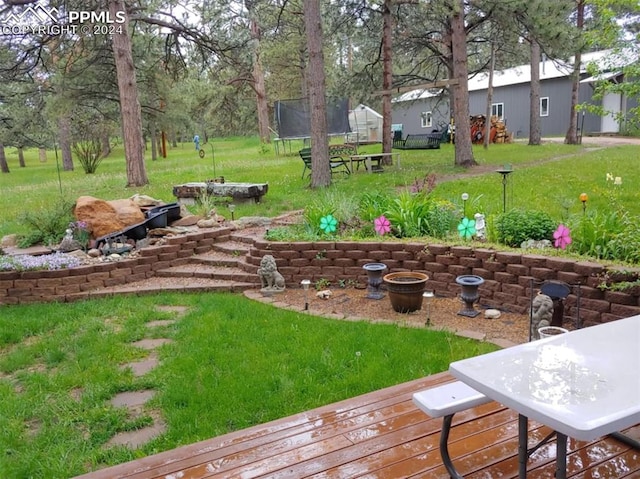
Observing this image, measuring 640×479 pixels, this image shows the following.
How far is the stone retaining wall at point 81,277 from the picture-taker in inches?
203

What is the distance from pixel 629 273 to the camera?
3361 millimetres

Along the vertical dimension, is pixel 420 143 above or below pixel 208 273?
above

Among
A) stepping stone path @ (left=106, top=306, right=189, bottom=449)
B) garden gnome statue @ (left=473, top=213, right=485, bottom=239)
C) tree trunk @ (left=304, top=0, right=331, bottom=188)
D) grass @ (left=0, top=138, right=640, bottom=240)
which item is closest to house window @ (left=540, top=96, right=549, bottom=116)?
grass @ (left=0, top=138, right=640, bottom=240)

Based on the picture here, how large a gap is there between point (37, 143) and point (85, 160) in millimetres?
8096

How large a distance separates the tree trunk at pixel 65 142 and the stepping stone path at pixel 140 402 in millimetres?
18479

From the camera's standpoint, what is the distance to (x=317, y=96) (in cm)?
964

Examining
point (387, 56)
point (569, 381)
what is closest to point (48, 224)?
point (569, 381)

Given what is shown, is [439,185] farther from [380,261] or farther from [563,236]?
[563,236]

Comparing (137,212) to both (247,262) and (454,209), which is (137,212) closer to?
(247,262)

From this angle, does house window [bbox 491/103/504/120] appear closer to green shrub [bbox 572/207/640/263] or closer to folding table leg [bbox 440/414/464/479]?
green shrub [bbox 572/207/640/263]

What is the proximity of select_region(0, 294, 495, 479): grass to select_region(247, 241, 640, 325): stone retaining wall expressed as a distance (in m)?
0.80

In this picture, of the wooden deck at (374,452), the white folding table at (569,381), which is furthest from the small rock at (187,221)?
the white folding table at (569,381)

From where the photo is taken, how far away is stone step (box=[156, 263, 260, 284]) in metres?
5.38

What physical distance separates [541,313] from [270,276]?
2.53 metres
